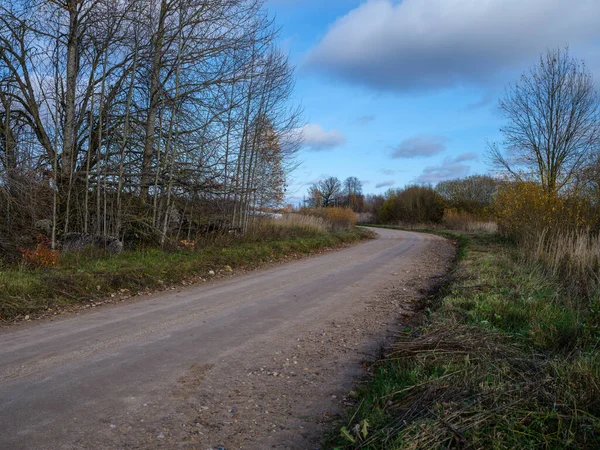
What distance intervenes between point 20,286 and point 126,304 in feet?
5.73

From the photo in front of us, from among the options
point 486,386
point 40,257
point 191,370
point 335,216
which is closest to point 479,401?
point 486,386

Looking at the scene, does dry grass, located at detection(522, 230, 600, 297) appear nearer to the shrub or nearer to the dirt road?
the dirt road

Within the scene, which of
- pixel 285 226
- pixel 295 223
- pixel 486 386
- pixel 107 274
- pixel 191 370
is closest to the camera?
pixel 486 386

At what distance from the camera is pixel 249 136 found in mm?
17344

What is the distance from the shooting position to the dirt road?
→ 11.2 feet

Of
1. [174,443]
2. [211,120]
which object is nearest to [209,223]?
[211,120]

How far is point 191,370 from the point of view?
4660 millimetres

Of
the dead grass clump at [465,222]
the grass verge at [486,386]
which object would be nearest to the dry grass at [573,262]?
the grass verge at [486,386]

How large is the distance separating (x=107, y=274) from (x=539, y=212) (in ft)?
46.0

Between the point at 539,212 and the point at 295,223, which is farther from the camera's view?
the point at 295,223

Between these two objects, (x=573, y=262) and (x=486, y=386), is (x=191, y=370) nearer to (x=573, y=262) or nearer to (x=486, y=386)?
(x=486, y=386)

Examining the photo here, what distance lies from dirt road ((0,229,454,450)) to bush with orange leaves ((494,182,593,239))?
27.1 feet

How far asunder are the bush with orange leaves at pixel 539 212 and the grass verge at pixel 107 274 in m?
8.87

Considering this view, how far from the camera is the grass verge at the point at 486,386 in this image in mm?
2898
